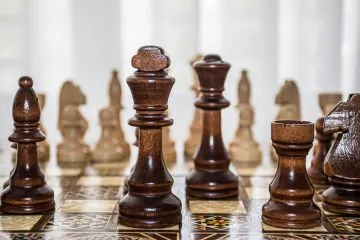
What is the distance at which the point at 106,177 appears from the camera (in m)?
1.69

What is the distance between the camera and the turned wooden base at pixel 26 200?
131cm

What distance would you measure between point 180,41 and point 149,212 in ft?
5.16

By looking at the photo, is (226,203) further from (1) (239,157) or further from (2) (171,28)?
(2) (171,28)

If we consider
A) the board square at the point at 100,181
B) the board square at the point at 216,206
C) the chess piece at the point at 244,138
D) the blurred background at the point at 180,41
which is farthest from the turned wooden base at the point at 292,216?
the blurred background at the point at 180,41

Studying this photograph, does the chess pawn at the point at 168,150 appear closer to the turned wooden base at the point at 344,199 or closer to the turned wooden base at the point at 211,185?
the turned wooden base at the point at 211,185

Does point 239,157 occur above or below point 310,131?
below

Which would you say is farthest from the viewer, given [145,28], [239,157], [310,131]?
[145,28]

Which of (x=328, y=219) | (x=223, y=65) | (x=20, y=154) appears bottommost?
(x=328, y=219)

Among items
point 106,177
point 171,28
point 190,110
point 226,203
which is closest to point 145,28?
point 171,28

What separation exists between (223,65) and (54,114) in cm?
140

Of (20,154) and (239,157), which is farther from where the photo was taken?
(239,157)

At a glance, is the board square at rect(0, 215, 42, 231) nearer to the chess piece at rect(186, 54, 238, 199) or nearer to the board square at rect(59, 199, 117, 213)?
the board square at rect(59, 199, 117, 213)

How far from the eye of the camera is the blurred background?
2686 millimetres

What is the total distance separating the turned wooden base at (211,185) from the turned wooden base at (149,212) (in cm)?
21
